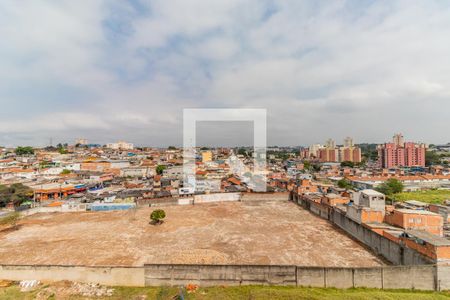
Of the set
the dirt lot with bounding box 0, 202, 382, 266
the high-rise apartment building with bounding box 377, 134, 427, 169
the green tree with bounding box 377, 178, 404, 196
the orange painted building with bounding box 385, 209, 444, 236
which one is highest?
the high-rise apartment building with bounding box 377, 134, 427, 169

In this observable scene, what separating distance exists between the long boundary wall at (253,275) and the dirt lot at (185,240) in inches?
76.8

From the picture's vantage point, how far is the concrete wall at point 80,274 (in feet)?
28.6

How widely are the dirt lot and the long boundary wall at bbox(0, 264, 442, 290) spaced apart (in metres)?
1.95

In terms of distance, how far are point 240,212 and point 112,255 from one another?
10430 millimetres

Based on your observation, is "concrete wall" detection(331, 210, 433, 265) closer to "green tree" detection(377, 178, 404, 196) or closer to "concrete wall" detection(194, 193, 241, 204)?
"concrete wall" detection(194, 193, 241, 204)

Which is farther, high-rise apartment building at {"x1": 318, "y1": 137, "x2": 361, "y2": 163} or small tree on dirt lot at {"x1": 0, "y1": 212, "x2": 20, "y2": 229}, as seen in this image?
high-rise apartment building at {"x1": 318, "y1": 137, "x2": 361, "y2": 163}

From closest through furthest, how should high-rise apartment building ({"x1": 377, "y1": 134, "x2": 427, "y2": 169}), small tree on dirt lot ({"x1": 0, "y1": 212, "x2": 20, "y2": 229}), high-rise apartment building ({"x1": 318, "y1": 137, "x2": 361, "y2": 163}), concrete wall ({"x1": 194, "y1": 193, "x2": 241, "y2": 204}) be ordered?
small tree on dirt lot ({"x1": 0, "y1": 212, "x2": 20, "y2": 229}), concrete wall ({"x1": 194, "y1": 193, "x2": 241, "y2": 204}), high-rise apartment building ({"x1": 377, "y1": 134, "x2": 427, "y2": 169}), high-rise apartment building ({"x1": 318, "y1": 137, "x2": 361, "y2": 163})

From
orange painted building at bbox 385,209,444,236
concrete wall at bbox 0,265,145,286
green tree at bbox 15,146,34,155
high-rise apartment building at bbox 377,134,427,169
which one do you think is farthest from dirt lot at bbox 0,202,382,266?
green tree at bbox 15,146,34,155

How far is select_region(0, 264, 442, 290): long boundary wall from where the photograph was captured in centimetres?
818

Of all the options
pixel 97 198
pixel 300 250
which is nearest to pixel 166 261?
pixel 300 250

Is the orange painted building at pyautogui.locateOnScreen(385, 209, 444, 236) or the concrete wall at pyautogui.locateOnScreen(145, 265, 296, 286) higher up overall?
the orange painted building at pyautogui.locateOnScreen(385, 209, 444, 236)

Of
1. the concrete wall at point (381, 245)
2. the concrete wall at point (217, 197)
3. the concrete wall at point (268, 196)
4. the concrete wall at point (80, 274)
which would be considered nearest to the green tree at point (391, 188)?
the concrete wall at point (268, 196)

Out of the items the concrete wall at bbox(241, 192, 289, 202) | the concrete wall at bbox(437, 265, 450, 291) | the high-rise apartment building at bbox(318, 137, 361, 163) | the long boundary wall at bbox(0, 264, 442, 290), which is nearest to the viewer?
the concrete wall at bbox(437, 265, 450, 291)

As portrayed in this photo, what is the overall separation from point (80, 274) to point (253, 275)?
6.42 metres
